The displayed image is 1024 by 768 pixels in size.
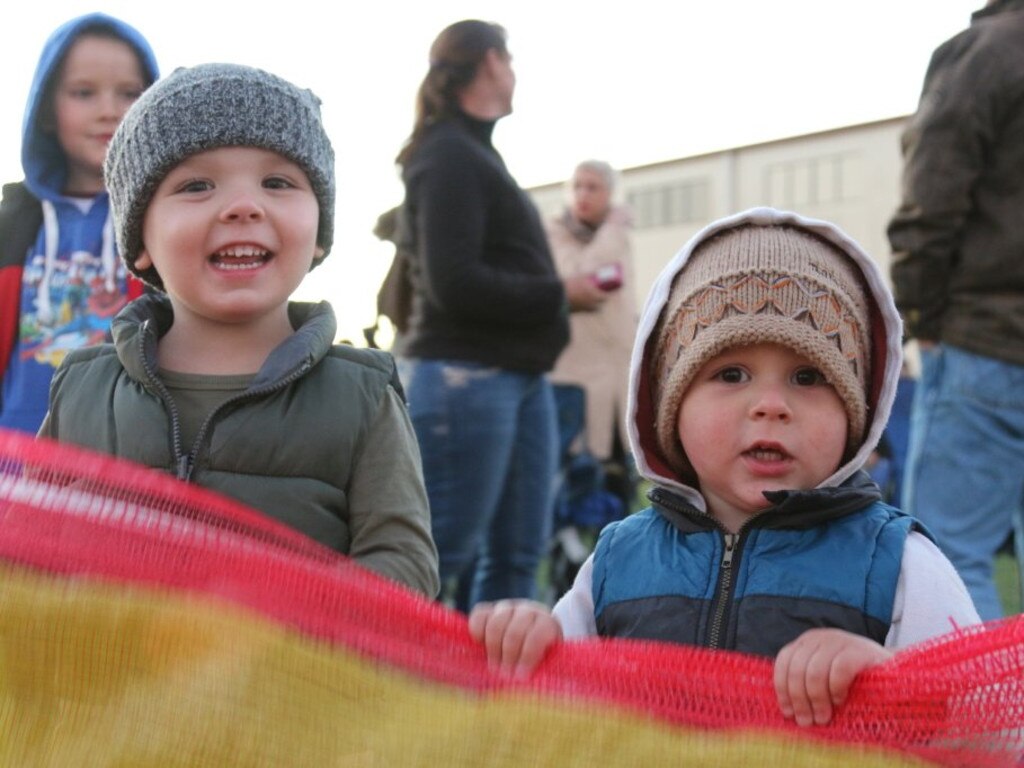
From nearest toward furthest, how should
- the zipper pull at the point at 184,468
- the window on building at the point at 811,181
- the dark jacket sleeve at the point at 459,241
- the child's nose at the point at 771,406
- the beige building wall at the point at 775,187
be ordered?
1. the child's nose at the point at 771,406
2. the zipper pull at the point at 184,468
3. the dark jacket sleeve at the point at 459,241
4. the beige building wall at the point at 775,187
5. the window on building at the point at 811,181

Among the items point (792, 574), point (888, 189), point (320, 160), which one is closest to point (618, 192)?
point (320, 160)

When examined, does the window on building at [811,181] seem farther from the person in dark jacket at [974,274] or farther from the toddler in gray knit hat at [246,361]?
the toddler in gray knit hat at [246,361]

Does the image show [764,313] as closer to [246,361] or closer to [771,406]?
[771,406]

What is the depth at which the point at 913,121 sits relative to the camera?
12.5ft

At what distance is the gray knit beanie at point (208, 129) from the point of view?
2186 mm

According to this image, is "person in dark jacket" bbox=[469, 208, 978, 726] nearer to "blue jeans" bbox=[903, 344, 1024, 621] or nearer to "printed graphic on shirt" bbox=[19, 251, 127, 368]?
"printed graphic on shirt" bbox=[19, 251, 127, 368]

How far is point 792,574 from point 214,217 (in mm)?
1014

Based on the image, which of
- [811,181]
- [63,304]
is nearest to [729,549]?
[63,304]

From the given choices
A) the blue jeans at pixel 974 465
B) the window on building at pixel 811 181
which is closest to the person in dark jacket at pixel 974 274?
the blue jeans at pixel 974 465

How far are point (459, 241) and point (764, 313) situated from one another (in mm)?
2132

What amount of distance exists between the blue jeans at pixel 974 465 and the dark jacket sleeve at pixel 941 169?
19cm

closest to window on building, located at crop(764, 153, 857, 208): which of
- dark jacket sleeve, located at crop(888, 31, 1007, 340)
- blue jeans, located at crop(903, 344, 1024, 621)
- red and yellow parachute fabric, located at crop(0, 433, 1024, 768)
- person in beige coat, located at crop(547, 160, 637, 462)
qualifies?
person in beige coat, located at crop(547, 160, 637, 462)

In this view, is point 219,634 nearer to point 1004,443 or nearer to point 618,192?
point 1004,443

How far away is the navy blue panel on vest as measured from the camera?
71.7 inches
